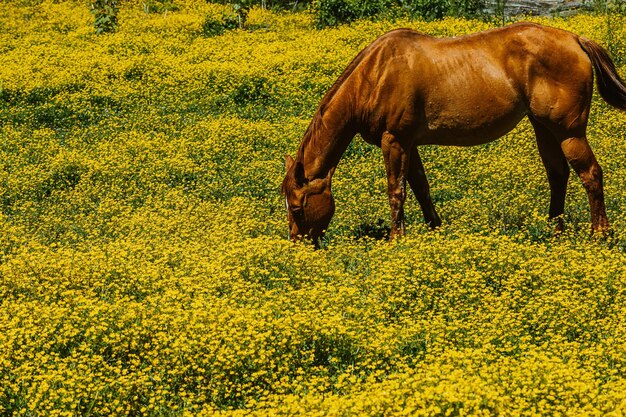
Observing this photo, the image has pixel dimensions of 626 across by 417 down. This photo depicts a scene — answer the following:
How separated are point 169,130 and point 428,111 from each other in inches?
282

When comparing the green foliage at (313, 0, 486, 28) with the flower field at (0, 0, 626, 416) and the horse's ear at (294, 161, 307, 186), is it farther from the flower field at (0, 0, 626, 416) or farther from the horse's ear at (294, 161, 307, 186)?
the horse's ear at (294, 161, 307, 186)

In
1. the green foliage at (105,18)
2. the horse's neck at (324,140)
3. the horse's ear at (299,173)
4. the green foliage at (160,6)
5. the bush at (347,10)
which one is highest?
the horse's neck at (324,140)

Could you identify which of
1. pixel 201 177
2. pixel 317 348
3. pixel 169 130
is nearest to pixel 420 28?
pixel 169 130

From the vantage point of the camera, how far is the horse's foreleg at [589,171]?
10.9 m

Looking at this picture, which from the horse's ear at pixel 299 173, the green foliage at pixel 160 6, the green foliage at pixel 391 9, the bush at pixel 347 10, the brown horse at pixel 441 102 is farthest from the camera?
the green foliage at pixel 160 6

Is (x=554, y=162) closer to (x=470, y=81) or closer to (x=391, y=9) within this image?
(x=470, y=81)

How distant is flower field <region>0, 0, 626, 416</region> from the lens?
23.9ft

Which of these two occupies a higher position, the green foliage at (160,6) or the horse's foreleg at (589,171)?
the horse's foreleg at (589,171)

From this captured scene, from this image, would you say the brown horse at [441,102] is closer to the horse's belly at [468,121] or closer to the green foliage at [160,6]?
the horse's belly at [468,121]

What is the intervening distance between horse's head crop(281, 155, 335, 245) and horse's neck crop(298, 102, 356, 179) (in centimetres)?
11

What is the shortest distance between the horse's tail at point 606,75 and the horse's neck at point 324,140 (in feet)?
9.25

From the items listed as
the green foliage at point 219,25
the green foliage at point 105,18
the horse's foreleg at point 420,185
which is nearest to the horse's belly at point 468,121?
the horse's foreleg at point 420,185

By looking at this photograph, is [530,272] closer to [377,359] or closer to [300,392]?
[377,359]

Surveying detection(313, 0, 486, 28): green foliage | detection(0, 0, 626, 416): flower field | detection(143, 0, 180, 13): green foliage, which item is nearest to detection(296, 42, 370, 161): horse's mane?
detection(0, 0, 626, 416): flower field
